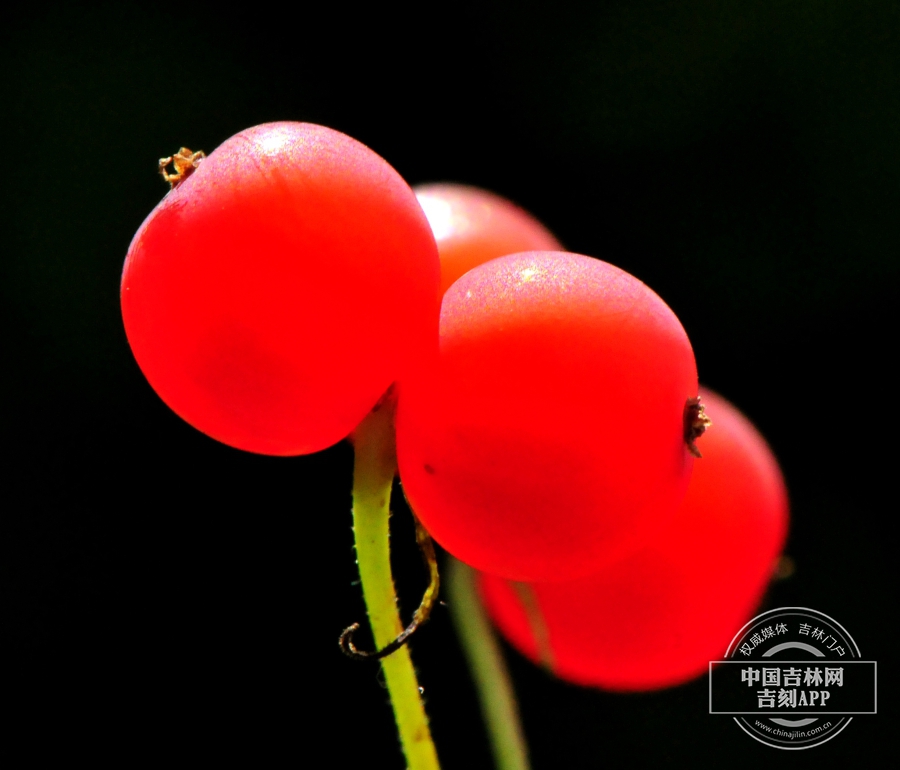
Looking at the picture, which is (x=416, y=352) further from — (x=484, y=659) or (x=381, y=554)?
(x=484, y=659)

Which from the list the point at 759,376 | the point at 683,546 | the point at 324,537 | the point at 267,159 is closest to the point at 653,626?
the point at 683,546

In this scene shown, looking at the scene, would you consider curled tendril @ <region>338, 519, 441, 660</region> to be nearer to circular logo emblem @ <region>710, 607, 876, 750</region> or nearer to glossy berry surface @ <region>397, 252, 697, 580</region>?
glossy berry surface @ <region>397, 252, 697, 580</region>

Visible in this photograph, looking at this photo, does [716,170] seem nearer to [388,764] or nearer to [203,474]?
[203,474]

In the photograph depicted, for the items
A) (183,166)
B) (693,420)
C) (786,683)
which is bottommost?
(786,683)

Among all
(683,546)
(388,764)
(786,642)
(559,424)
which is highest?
(559,424)

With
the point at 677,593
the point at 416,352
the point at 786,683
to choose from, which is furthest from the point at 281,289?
the point at 786,683

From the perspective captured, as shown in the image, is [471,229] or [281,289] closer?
[281,289]

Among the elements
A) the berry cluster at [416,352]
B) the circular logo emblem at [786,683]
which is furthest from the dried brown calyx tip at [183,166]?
the circular logo emblem at [786,683]
